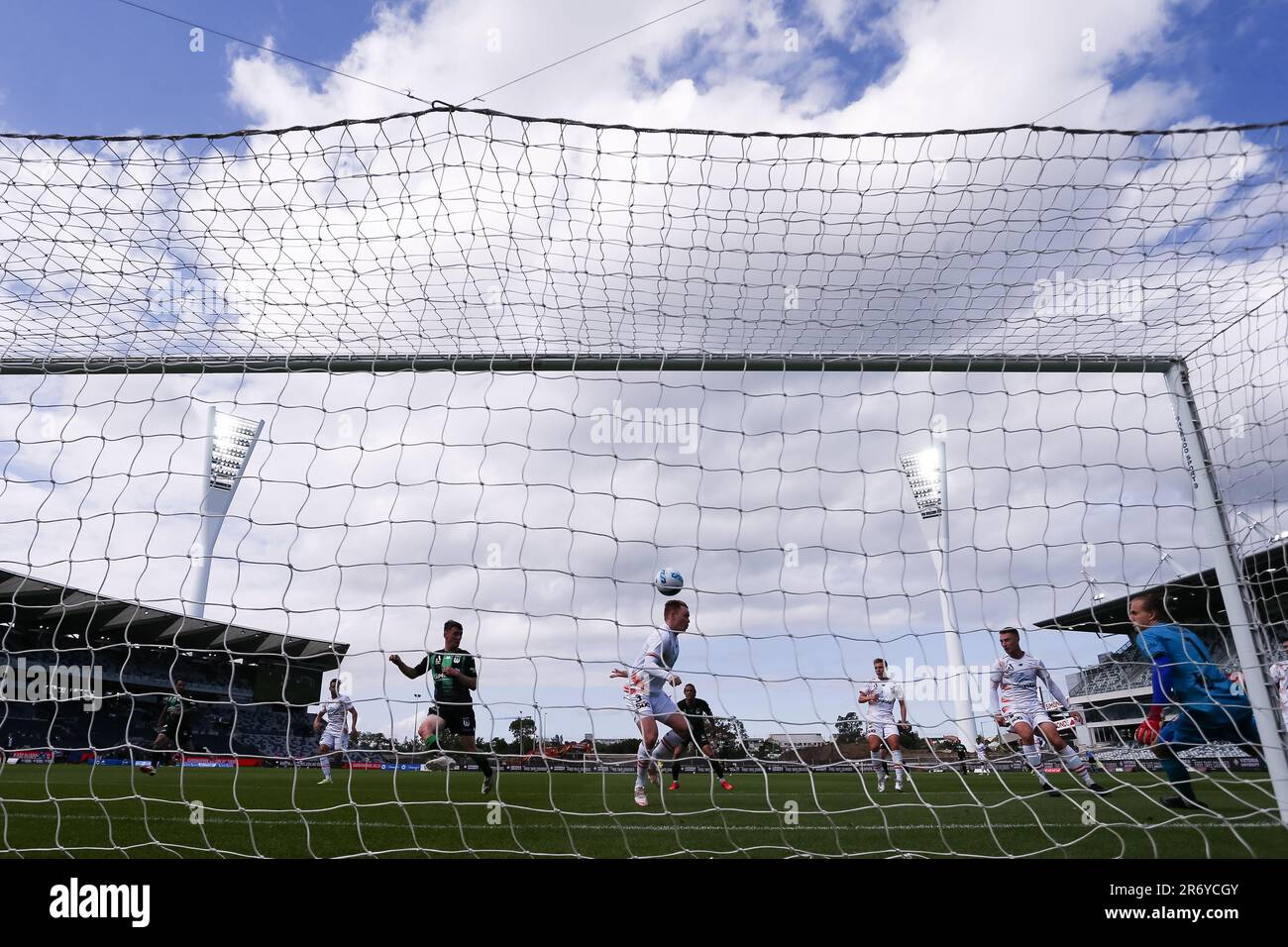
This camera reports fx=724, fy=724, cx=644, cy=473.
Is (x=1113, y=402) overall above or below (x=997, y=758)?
above

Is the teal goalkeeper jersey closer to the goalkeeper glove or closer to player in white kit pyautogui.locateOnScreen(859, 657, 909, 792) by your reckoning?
the goalkeeper glove

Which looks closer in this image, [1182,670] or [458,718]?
[1182,670]

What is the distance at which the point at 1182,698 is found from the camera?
496cm

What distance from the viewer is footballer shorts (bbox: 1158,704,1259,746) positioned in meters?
4.59

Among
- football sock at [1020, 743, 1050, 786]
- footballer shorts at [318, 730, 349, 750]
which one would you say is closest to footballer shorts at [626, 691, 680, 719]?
football sock at [1020, 743, 1050, 786]

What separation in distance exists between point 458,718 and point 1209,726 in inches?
230

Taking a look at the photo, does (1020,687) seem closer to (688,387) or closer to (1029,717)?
(1029,717)

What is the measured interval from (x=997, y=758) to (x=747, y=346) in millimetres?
3302

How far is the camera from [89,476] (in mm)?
4594

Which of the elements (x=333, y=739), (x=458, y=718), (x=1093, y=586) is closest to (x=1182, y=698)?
(x=1093, y=586)

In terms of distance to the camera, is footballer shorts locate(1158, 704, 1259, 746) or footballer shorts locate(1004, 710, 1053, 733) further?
footballer shorts locate(1004, 710, 1053, 733)

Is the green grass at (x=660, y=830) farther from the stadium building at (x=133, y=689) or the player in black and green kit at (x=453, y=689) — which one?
the stadium building at (x=133, y=689)
